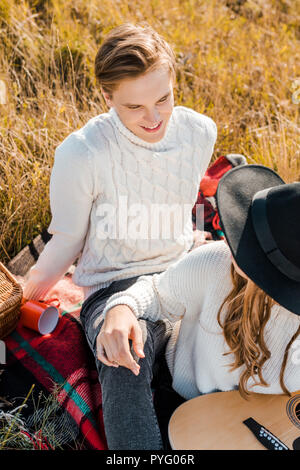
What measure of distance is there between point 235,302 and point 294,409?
50 cm

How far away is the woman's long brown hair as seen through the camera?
5.66ft

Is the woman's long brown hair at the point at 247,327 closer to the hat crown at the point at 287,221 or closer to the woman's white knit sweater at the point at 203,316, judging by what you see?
the woman's white knit sweater at the point at 203,316

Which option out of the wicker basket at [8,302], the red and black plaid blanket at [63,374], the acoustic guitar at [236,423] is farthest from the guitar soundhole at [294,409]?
the wicker basket at [8,302]

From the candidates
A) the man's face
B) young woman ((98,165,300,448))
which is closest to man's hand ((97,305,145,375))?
young woman ((98,165,300,448))

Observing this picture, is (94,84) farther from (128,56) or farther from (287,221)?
(287,221)

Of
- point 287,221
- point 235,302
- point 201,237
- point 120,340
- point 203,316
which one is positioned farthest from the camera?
point 201,237

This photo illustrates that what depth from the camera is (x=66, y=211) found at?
87.1 inches

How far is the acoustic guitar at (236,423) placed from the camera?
5.67ft

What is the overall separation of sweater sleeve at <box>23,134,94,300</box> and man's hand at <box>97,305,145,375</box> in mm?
631

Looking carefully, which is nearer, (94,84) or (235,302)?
(235,302)

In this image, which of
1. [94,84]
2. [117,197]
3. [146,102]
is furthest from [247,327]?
[94,84]

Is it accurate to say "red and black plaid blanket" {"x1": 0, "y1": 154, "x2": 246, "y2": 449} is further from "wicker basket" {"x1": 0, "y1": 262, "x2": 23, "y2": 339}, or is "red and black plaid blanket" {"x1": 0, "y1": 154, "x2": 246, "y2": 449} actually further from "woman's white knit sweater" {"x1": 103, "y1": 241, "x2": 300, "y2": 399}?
"woman's white knit sweater" {"x1": 103, "y1": 241, "x2": 300, "y2": 399}

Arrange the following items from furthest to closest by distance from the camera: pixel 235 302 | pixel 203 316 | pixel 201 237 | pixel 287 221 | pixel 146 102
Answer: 1. pixel 201 237
2. pixel 146 102
3. pixel 203 316
4. pixel 235 302
5. pixel 287 221

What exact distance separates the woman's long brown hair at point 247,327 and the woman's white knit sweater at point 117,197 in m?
0.68
